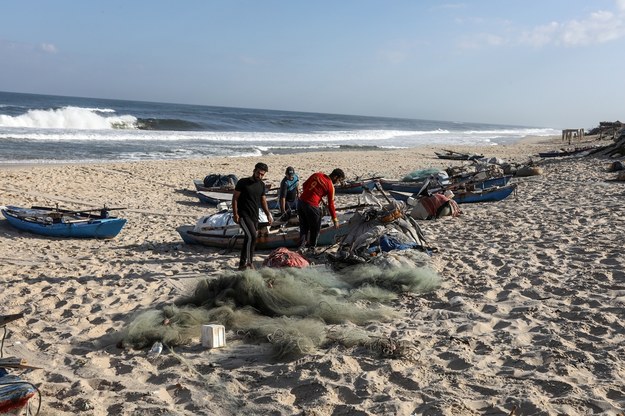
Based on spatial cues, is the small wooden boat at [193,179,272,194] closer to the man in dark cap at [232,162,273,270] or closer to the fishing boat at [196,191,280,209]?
the fishing boat at [196,191,280,209]

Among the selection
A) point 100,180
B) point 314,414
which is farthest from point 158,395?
point 100,180

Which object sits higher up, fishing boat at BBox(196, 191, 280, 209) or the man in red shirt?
the man in red shirt

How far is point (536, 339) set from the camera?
5.30m

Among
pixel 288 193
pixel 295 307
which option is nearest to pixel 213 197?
pixel 288 193

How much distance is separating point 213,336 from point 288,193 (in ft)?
21.0

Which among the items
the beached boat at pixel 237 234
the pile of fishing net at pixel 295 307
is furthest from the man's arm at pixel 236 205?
the beached boat at pixel 237 234

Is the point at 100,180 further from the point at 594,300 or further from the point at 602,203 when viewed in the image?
the point at 594,300

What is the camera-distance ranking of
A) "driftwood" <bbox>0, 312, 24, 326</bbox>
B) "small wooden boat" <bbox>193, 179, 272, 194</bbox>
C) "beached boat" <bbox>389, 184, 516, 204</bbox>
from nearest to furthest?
"driftwood" <bbox>0, 312, 24, 326</bbox>, "beached boat" <bbox>389, 184, 516, 204</bbox>, "small wooden boat" <bbox>193, 179, 272, 194</bbox>

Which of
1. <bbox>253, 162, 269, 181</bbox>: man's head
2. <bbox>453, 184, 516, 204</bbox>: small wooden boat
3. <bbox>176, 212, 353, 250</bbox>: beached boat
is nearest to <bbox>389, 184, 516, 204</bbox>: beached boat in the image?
<bbox>453, 184, 516, 204</bbox>: small wooden boat

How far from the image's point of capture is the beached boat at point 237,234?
31.5 feet

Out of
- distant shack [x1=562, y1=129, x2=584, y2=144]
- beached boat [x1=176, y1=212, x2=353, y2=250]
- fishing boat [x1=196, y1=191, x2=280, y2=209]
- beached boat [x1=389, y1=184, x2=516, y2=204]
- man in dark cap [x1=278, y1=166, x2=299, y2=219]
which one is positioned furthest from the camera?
distant shack [x1=562, y1=129, x2=584, y2=144]

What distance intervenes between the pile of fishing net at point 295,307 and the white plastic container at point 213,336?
255 mm

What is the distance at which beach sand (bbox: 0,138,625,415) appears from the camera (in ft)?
14.0

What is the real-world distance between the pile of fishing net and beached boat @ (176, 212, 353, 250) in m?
2.16
